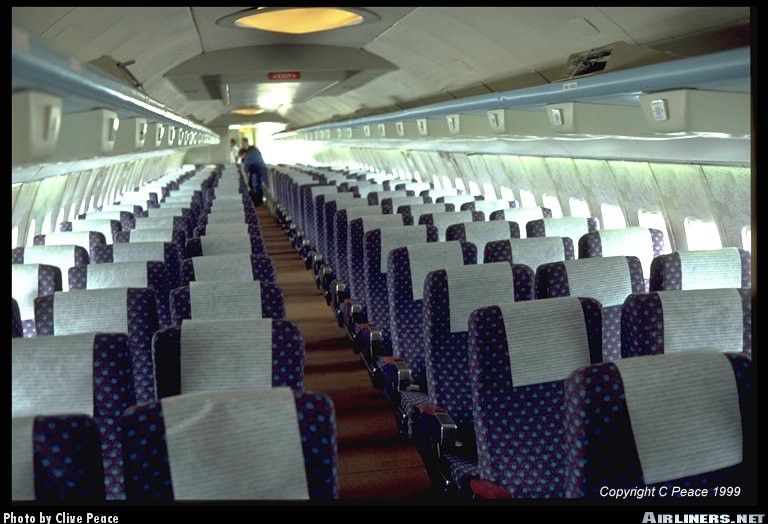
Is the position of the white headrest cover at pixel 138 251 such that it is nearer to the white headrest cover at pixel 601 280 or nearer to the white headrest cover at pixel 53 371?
the white headrest cover at pixel 601 280

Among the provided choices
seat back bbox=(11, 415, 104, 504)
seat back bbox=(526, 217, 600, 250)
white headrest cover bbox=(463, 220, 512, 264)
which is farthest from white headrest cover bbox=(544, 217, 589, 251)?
seat back bbox=(11, 415, 104, 504)

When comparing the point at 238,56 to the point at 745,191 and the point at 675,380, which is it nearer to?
the point at 745,191

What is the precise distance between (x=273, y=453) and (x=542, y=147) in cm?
906

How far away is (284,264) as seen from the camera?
15.5m

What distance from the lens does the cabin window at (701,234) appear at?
27.4 feet

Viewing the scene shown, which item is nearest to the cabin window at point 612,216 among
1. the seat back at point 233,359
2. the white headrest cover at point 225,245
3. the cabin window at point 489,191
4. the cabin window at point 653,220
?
the cabin window at point 653,220

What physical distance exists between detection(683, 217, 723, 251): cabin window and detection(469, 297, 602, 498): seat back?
16.0 ft

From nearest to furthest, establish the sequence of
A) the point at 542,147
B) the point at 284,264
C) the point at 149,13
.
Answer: the point at 149,13 → the point at 542,147 → the point at 284,264

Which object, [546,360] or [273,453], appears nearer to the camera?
[273,453]

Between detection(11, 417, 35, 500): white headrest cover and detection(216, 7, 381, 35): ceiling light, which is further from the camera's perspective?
detection(216, 7, 381, 35): ceiling light

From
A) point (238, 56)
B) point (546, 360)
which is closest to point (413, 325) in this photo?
point (546, 360)

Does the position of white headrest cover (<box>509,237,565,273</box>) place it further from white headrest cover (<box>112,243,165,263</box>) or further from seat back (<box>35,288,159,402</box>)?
seat back (<box>35,288,159,402</box>)

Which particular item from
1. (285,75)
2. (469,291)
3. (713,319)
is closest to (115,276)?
(469,291)

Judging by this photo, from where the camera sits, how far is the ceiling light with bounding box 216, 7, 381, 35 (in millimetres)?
8656
